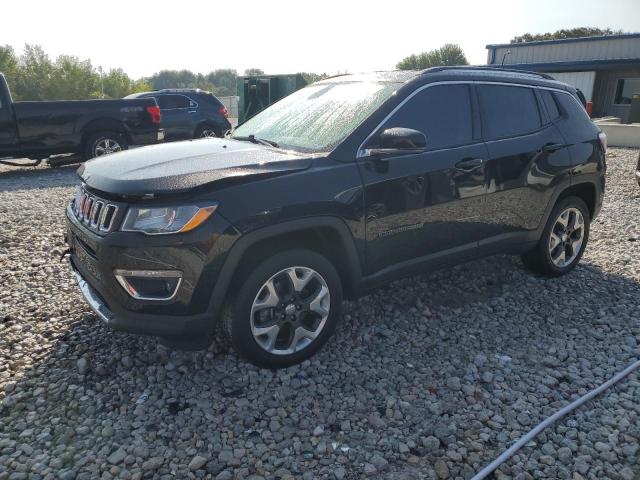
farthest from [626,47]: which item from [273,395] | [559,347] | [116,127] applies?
[273,395]

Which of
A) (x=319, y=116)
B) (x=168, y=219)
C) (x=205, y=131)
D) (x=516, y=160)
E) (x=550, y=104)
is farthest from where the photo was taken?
(x=205, y=131)

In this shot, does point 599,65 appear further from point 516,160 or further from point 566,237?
→ point 516,160

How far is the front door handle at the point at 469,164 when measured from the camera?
147 inches

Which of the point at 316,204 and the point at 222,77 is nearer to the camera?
the point at 316,204

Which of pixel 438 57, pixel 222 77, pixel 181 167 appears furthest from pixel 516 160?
pixel 222 77

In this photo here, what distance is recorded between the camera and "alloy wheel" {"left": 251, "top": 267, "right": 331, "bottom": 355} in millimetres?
3119

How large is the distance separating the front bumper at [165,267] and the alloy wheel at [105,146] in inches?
334

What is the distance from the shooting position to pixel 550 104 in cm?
452

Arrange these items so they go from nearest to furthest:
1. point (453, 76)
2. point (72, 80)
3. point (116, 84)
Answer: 1. point (453, 76)
2. point (72, 80)
3. point (116, 84)

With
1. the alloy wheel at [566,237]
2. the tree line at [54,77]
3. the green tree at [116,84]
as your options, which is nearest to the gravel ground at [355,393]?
the alloy wheel at [566,237]

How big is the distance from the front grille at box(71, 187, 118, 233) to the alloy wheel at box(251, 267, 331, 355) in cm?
94

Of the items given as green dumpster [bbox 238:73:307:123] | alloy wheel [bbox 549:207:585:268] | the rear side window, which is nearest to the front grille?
alloy wheel [bbox 549:207:585:268]

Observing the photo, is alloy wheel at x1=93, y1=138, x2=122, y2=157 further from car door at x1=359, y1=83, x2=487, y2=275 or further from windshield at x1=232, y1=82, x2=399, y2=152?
car door at x1=359, y1=83, x2=487, y2=275

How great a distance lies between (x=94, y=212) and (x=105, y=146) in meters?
8.53
